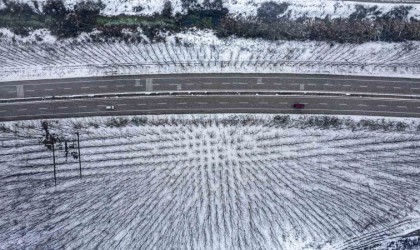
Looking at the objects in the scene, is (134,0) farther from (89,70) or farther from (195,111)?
(195,111)

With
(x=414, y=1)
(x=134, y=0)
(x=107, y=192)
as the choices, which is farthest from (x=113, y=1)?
(x=414, y=1)

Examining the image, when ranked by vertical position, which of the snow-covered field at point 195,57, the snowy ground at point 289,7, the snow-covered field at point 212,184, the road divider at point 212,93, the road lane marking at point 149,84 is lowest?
the snow-covered field at point 212,184

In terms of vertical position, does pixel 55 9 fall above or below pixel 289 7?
below

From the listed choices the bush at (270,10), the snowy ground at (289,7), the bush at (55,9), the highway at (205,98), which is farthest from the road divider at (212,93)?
the bush at (55,9)

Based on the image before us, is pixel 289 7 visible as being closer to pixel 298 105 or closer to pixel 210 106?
pixel 298 105

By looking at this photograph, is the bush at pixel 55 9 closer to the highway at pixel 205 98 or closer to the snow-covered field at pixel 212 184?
the highway at pixel 205 98

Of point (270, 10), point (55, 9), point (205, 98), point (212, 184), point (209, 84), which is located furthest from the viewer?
point (209, 84)

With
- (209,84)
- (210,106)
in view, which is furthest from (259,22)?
(210,106)

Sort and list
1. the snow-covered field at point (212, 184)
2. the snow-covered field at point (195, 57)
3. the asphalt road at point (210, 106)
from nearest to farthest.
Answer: the snow-covered field at point (212, 184) < the snow-covered field at point (195, 57) < the asphalt road at point (210, 106)

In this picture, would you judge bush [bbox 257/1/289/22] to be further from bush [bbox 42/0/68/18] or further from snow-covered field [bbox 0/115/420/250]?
bush [bbox 42/0/68/18]
